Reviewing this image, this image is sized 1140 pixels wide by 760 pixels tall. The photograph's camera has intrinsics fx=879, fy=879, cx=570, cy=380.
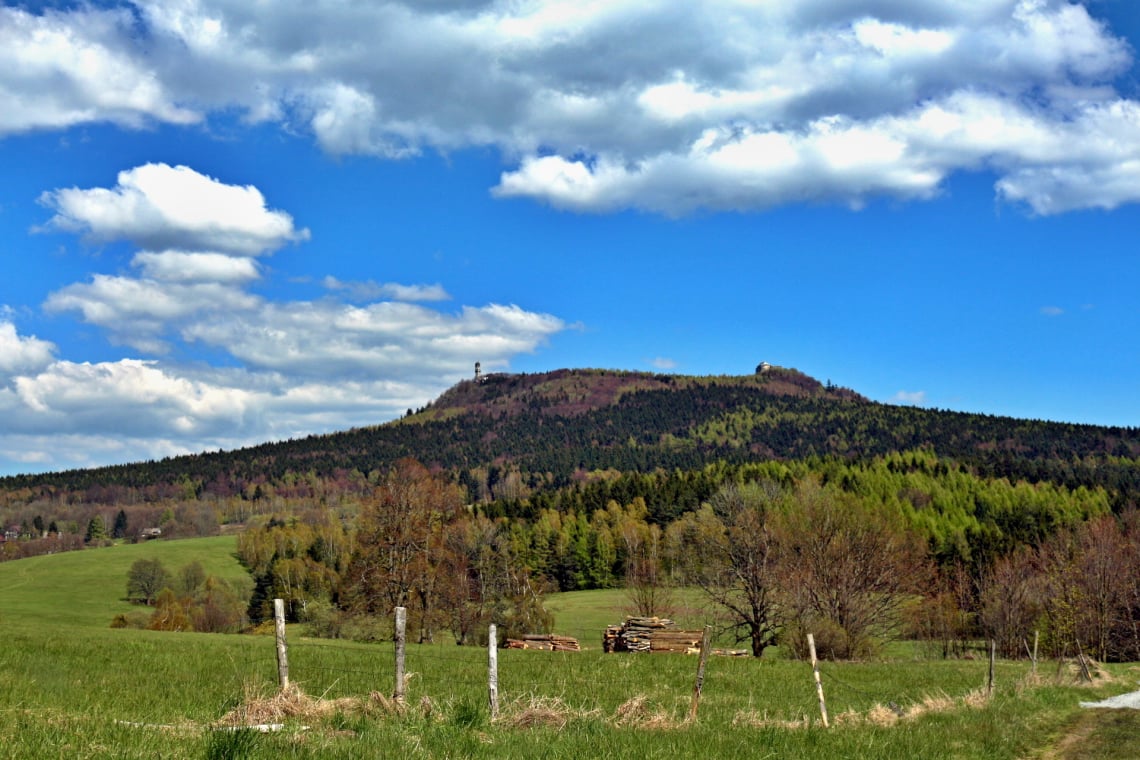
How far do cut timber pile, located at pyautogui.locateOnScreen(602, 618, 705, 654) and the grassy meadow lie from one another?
25.8ft

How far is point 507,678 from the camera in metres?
26.8

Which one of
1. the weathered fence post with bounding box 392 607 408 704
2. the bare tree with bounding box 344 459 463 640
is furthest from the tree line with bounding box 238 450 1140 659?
the weathered fence post with bounding box 392 607 408 704

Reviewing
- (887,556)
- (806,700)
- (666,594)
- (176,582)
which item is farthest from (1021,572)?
(176,582)

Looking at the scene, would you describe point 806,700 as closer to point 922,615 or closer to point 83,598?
point 922,615

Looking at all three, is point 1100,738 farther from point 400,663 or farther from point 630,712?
point 400,663

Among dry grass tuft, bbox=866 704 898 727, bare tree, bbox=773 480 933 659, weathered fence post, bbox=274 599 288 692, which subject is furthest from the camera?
bare tree, bbox=773 480 933 659

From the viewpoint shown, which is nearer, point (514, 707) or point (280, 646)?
point (514, 707)

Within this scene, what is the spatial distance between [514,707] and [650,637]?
33928mm

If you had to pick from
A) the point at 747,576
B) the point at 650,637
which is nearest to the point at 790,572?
the point at 747,576

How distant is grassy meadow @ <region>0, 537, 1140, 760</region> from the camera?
1155cm

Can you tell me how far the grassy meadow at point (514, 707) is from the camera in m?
11.5

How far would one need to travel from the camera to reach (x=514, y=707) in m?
15.9

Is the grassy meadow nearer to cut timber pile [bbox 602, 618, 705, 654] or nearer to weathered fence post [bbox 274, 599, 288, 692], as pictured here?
weathered fence post [bbox 274, 599, 288, 692]

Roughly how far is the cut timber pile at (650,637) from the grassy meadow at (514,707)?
788 cm
